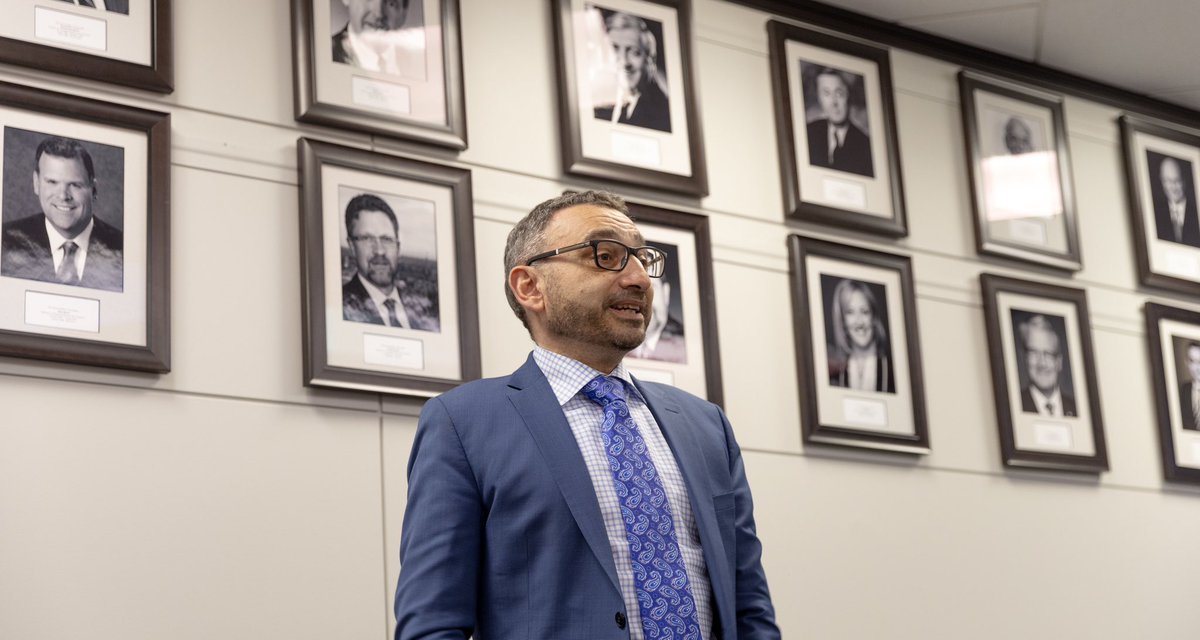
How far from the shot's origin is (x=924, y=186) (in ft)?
17.4

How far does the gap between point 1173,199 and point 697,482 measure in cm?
385

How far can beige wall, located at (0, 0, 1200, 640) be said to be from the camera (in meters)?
3.42

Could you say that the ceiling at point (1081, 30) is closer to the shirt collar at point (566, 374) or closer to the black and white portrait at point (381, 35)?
the black and white portrait at point (381, 35)

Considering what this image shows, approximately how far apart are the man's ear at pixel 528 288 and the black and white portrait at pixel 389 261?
97 centimetres

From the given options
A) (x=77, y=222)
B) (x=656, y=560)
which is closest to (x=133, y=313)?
(x=77, y=222)

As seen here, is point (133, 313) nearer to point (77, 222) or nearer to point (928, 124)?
point (77, 222)

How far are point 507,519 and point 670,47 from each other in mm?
2509

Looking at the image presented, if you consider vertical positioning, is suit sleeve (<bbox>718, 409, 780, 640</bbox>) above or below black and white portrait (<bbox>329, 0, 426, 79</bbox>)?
below

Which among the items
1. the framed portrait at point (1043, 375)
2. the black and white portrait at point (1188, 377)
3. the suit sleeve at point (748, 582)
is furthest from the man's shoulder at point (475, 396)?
the black and white portrait at point (1188, 377)

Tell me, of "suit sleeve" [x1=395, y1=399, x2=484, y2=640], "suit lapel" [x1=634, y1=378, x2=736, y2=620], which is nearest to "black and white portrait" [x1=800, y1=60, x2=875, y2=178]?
"suit lapel" [x1=634, y1=378, x2=736, y2=620]

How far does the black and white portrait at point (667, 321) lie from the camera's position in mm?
4383

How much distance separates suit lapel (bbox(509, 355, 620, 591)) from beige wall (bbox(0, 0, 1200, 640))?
105cm

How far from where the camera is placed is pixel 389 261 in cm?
396

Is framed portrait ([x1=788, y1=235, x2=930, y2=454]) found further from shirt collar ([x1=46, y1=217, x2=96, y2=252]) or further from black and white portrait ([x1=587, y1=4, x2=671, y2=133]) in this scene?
shirt collar ([x1=46, y1=217, x2=96, y2=252])
